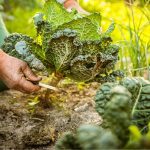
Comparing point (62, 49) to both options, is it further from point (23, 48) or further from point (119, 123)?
point (119, 123)

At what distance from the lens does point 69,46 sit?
229cm

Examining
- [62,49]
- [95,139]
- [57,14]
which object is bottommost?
[95,139]

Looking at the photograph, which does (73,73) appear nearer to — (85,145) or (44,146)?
(44,146)

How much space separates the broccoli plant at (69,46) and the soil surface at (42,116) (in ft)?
0.99

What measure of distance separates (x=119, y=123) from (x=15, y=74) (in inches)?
34.3

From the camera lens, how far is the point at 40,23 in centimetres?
233

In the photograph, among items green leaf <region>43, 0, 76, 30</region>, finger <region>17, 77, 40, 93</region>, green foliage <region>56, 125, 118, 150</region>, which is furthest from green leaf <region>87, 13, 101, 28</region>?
green foliage <region>56, 125, 118, 150</region>

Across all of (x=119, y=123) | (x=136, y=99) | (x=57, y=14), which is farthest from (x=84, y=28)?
(x=119, y=123)

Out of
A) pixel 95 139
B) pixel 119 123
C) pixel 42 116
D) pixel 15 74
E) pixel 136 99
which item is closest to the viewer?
pixel 95 139

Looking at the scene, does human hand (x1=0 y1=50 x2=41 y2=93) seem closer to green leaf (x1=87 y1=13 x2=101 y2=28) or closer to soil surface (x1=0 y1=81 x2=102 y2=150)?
soil surface (x1=0 y1=81 x2=102 y2=150)

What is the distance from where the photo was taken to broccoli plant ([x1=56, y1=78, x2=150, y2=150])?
4.29ft

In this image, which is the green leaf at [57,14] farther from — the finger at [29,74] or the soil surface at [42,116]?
the soil surface at [42,116]

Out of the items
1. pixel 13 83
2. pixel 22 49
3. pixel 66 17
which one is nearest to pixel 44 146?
pixel 13 83

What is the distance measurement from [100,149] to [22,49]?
121 cm
